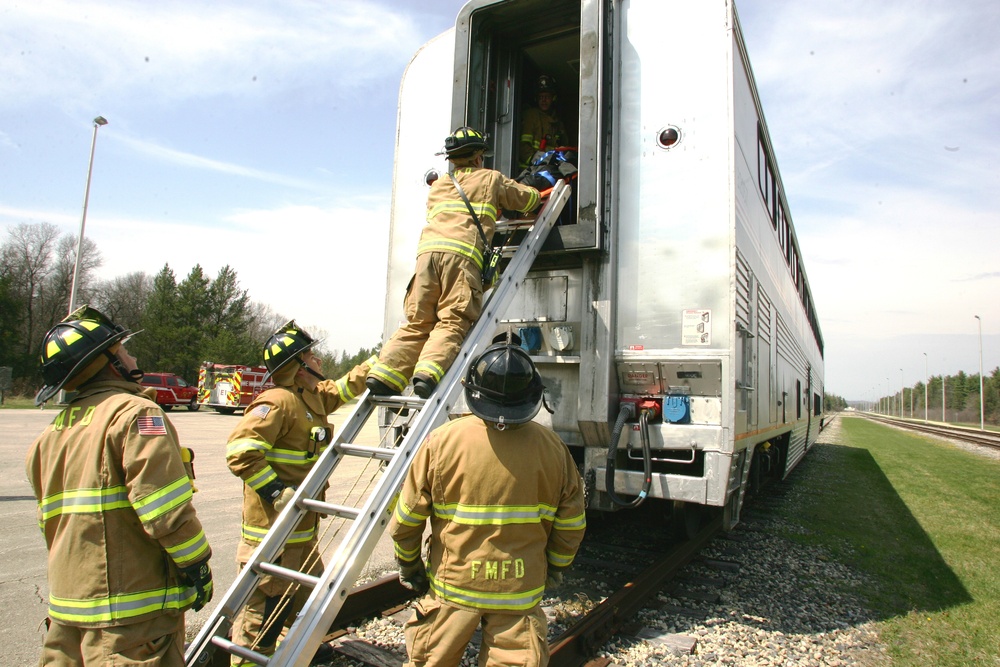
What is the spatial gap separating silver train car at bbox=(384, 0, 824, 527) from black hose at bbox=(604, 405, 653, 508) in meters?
0.01

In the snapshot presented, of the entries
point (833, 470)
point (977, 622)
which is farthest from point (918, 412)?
point (977, 622)

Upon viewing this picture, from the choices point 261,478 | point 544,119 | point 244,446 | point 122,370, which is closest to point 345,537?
point 261,478

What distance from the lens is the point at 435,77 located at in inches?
213

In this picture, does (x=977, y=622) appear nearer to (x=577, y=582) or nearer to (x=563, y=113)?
(x=577, y=582)

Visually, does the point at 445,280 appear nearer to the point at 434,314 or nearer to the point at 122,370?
the point at 434,314

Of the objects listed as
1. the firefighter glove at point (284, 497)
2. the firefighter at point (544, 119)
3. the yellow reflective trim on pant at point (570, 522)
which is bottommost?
the firefighter glove at point (284, 497)

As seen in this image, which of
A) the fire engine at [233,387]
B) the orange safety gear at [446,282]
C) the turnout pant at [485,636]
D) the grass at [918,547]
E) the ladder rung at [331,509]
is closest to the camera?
the turnout pant at [485,636]

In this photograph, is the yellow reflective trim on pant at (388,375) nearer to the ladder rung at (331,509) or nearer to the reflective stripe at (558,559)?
the ladder rung at (331,509)

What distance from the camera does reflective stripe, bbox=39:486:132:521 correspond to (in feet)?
7.18

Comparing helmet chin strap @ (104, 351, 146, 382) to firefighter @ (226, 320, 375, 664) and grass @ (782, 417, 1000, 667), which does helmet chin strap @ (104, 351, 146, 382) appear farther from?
grass @ (782, 417, 1000, 667)

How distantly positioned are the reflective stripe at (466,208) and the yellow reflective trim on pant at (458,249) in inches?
9.9

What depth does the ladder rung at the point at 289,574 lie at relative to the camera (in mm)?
2549

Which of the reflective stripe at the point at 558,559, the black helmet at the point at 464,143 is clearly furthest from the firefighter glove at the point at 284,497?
the black helmet at the point at 464,143

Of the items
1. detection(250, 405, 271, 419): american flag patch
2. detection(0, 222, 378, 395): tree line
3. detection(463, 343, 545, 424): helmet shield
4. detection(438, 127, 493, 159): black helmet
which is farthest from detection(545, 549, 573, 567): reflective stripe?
detection(0, 222, 378, 395): tree line
